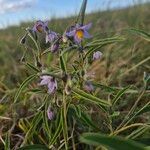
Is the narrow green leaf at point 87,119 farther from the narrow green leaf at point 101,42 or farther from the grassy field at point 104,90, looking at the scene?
the narrow green leaf at point 101,42

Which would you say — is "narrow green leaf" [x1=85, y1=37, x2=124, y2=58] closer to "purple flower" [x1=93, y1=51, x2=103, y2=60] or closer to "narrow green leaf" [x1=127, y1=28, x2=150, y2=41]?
"purple flower" [x1=93, y1=51, x2=103, y2=60]

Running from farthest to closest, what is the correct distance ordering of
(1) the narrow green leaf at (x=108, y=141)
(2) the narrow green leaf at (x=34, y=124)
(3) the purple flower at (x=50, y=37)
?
(2) the narrow green leaf at (x=34, y=124) < (3) the purple flower at (x=50, y=37) < (1) the narrow green leaf at (x=108, y=141)

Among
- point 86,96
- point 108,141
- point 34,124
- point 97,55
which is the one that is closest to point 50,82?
point 86,96

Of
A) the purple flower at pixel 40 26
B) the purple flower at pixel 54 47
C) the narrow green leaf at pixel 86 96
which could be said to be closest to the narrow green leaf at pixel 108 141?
the narrow green leaf at pixel 86 96

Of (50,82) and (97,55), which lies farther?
(97,55)

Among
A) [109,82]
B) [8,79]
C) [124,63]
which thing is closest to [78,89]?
[109,82]

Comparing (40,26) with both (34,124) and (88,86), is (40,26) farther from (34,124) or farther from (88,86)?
(34,124)

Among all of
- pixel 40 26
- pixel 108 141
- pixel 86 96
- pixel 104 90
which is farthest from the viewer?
pixel 104 90

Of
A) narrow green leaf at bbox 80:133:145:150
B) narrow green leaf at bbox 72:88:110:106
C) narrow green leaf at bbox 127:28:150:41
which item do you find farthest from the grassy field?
narrow green leaf at bbox 80:133:145:150

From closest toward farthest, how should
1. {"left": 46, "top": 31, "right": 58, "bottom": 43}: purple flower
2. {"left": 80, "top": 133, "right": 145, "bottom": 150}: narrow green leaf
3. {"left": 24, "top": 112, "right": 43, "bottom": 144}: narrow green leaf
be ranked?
1. {"left": 80, "top": 133, "right": 145, "bottom": 150}: narrow green leaf
2. {"left": 46, "top": 31, "right": 58, "bottom": 43}: purple flower
3. {"left": 24, "top": 112, "right": 43, "bottom": 144}: narrow green leaf
